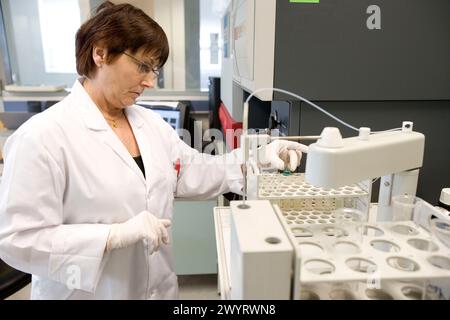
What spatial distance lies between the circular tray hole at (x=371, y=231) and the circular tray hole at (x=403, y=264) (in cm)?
8

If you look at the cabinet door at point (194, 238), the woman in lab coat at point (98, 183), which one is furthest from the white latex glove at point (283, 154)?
the cabinet door at point (194, 238)

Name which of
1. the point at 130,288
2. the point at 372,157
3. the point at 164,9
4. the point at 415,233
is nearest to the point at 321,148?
the point at 372,157

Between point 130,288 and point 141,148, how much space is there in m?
0.42

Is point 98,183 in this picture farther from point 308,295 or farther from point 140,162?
point 308,295

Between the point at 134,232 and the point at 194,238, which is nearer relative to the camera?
the point at 134,232

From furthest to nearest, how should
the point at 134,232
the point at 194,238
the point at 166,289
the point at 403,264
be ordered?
the point at 194,238 → the point at 166,289 → the point at 134,232 → the point at 403,264

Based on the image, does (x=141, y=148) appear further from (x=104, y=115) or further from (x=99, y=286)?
(x=99, y=286)

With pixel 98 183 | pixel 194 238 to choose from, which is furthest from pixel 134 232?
pixel 194 238

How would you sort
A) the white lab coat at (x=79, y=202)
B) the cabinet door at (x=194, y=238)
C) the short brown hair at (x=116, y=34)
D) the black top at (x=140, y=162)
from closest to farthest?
the white lab coat at (x=79, y=202), the short brown hair at (x=116, y=34), the black top at (x=140, y=162), the cabinet door at (x=194, y=238)

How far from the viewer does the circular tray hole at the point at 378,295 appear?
0.58m

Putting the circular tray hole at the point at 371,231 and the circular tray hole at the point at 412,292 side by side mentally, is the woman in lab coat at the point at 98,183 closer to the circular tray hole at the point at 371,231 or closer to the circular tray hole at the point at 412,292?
the circular tray hole at the point at 371,231

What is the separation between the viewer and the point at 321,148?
0.60 metres

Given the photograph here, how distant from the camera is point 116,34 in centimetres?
95

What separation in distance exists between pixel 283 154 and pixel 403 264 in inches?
21.2
